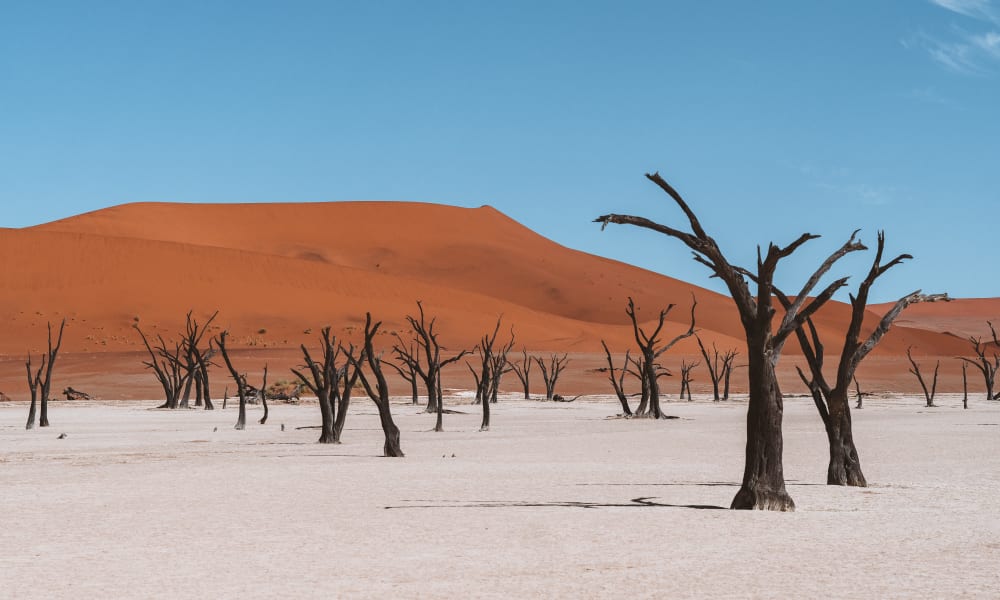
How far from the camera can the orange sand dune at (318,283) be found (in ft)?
267

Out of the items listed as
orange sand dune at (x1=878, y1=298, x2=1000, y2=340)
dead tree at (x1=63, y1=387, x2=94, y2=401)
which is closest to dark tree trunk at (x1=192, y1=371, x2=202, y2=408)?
dead tree at (x1=63, y1=387, x2=94, y2=401)

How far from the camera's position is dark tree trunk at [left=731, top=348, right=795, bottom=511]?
1228 centimetres

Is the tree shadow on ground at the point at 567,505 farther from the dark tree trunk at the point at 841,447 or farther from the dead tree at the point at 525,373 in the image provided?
the dead tree at the point at 525,373

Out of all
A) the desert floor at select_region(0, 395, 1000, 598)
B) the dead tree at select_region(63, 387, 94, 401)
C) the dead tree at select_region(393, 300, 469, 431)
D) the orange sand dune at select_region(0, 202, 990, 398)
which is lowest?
the desert floor at select_region(0, 395, 1000, 598)

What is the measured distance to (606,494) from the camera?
557 inches

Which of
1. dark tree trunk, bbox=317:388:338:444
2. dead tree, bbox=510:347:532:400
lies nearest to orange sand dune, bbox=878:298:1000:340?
dead tree, bbox=510:347:532:400

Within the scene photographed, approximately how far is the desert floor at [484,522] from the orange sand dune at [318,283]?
44.5 metres

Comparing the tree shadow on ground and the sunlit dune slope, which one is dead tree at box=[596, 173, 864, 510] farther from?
the sunlit dune slope

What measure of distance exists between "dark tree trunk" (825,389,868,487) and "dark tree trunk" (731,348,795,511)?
2.84 m

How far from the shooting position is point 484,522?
1148 cm

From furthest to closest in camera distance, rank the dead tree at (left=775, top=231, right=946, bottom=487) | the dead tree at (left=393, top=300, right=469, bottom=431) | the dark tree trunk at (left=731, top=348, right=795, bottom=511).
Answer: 1. the dead tree at (left=393, top=300, right=469, bottom=431)
2. the dead tree at (left=775, top=231, right=946, bottom=487)
3. the dark tree trunk at (left=731, top=348, right=795, bottom=511)

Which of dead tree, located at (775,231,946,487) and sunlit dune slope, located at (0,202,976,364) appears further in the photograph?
sunlit dune slope, located at (0,202,976,364)

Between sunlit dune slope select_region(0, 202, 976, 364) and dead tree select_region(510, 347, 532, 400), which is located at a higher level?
sunlit dune slope select_region(0, 202, 976, 364)

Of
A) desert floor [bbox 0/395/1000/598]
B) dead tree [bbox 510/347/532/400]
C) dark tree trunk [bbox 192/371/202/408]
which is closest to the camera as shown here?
desert floor [bbox 0/395/1000/598]
